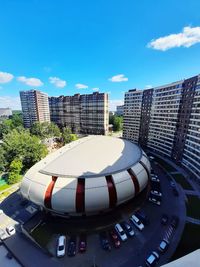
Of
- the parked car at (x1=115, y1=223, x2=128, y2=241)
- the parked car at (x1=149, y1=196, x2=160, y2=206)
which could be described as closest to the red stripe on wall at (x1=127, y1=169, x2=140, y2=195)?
the parked car at (x1=149, y1=196, x2=160, y2=206)

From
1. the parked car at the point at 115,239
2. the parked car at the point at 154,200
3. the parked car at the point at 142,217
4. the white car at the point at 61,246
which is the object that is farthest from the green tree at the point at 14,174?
the parked car at the point at 154,200

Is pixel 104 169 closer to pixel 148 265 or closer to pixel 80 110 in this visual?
pixel 148 265

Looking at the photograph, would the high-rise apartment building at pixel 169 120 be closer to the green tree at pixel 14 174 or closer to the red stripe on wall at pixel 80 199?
the red stripe on wall at pixel 80 199

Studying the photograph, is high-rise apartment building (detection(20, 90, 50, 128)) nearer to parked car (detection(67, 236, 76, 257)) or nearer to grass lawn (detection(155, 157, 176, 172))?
grass lawn (detection(155, 157, 176, 172))

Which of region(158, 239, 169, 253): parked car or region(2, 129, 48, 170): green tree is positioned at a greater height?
region(2, 129, 48, 170): green tree

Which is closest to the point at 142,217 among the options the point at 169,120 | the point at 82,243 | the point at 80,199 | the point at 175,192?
the point at 82,243
